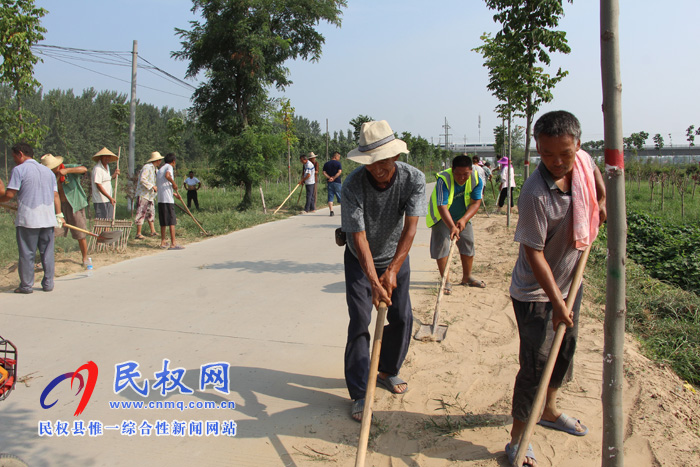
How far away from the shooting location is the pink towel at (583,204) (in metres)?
2.39

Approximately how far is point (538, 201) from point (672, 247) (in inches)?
285

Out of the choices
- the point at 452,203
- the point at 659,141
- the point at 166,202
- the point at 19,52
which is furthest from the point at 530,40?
the point at 659,141

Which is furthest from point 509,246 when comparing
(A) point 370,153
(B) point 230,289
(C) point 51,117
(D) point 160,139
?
(D) point 160,139

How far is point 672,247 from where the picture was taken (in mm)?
8141

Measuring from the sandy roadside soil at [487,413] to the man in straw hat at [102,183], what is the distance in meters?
6.52

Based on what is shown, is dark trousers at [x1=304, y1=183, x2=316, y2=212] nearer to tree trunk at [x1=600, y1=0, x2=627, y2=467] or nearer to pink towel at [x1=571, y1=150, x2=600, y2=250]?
pink towel at [x1=571, y1=150, x2=600, y2=250]

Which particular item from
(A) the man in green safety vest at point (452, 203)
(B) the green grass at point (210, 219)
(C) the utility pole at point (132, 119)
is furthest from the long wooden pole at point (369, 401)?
(C) the utility pole at point (132, 119)

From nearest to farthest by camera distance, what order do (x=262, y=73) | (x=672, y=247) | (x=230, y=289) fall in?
(x=230, y=289), (x=672, y=247), (x=262, y=73)

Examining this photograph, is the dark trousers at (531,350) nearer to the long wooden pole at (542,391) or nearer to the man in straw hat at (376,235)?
the long wooden pole at (542,391)

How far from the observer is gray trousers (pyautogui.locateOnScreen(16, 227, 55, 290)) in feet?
18.4

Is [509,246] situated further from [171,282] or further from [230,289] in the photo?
[171,282]

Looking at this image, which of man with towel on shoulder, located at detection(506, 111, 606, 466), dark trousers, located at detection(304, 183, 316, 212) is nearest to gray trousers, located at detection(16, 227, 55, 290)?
man with towel on shoulder, located at detection(506, 111, 606, 466)

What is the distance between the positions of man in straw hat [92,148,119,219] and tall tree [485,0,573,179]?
22.4ft

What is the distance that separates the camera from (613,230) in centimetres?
198
